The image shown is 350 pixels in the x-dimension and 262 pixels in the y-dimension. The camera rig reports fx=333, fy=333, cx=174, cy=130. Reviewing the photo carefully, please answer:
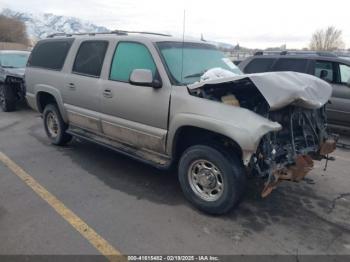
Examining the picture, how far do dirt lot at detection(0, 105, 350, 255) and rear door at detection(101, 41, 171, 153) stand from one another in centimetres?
67

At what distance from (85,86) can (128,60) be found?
974mm

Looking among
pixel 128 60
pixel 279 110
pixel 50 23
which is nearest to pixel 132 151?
pixel 128 60

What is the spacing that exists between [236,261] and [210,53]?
293 centimetres

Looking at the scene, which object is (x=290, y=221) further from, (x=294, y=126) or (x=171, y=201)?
(x=171, y=201)

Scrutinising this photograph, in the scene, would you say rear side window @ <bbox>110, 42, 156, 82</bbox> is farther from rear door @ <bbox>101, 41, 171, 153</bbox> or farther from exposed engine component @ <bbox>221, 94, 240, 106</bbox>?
exposed engine component @ <bbox>221, 94, 240, 106</bbox>

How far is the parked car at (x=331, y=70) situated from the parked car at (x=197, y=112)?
319 cm

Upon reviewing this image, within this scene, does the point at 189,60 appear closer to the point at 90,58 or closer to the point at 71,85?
the point at 90,58

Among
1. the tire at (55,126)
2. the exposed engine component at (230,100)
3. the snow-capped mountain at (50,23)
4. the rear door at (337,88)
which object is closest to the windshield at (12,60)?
the tire at (55,126)

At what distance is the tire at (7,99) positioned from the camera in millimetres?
9492

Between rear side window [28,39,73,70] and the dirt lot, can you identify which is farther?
Answer: rear side window [28,39,73,70]

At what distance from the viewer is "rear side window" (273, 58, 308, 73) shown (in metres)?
7.68

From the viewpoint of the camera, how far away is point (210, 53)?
189 inches

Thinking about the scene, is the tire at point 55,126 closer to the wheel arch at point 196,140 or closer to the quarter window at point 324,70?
the wheel arch at point 196,140

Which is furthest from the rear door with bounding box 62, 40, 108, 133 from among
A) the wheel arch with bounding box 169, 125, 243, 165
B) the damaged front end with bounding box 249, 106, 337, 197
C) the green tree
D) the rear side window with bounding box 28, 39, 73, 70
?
the green tree
